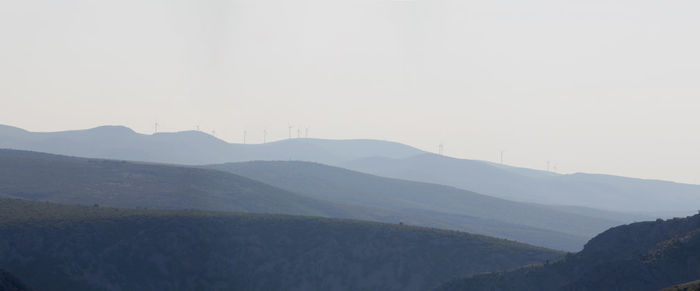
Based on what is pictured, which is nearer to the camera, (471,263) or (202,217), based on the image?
(471,263)

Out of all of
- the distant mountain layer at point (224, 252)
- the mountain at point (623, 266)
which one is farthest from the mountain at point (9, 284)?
the mountain at point (623, 266)

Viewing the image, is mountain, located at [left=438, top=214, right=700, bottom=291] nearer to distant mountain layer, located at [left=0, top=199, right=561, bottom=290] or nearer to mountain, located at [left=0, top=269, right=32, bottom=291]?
distant mountain layer, located at [left=0, top=199, right=561, bottom=290]

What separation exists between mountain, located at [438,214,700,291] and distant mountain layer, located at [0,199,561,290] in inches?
823

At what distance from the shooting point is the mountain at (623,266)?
83.2 metres

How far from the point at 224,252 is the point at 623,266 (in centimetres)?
5491

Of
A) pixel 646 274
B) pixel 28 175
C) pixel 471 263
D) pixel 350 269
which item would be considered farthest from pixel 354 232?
pixel 28 175

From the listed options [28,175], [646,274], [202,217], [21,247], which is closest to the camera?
[646,274]

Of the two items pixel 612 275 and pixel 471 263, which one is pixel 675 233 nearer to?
pixel 612 275

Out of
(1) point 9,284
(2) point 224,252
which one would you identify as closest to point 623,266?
(2) point 224,252

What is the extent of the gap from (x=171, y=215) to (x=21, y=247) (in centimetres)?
2390

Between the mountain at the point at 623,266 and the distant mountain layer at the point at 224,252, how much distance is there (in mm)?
20911

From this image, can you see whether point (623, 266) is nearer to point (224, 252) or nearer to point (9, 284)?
point (224, 252)

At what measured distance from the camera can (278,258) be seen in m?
121

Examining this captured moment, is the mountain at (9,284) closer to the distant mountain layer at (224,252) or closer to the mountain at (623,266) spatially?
the distant mountain layer at (224,252)
